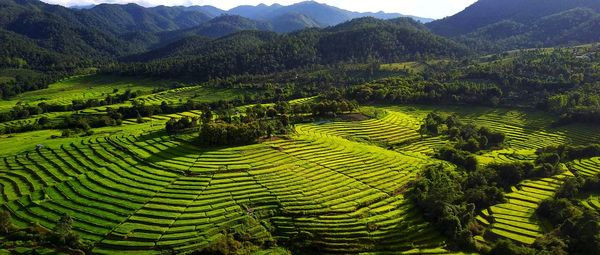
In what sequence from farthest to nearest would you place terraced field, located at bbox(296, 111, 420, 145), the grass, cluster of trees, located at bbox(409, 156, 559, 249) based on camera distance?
1. the grass
2. terraced field, located at bbox(296, 111, 420, 145)
3. cluster of trees, located at bbox(409, 156, 559, 249)

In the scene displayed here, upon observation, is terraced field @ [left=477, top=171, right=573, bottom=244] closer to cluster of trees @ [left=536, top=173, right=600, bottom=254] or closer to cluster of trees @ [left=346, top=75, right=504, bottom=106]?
cluster of trees @ [left=536, top=173, right=600, bottom=254]

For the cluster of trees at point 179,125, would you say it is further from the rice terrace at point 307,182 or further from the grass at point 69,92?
the grass at point 69,92

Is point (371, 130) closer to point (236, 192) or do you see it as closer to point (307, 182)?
point (307, 182)

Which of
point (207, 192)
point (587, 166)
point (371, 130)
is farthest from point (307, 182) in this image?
point (587, 166)

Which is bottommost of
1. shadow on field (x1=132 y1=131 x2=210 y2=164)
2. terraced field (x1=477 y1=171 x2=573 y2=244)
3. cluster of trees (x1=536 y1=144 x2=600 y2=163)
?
terraced field (x1=477 y1=171 x2=573 y2=244)

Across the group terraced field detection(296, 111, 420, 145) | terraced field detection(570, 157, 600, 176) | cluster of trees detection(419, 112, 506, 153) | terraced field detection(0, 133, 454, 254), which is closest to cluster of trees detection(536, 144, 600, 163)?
terraced field detection(570, 157, 600, 176)

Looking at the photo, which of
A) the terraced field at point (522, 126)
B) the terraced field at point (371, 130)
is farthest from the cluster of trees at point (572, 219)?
the terraced field at point (371, 130)
